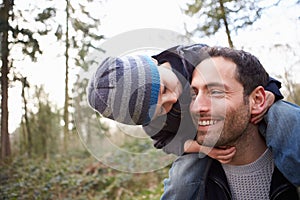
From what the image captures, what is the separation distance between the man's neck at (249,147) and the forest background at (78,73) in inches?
6.8

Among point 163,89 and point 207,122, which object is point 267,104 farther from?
point 163,89

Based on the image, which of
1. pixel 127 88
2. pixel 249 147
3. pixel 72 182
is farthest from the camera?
pixel 72 182

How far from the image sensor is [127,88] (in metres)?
0.60

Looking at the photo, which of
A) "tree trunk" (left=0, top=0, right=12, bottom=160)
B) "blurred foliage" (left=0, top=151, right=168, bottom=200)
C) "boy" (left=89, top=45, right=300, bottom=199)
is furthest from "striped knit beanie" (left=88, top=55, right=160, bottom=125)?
"tree trunk" (left=0, top=0, right=12, bottom=160)

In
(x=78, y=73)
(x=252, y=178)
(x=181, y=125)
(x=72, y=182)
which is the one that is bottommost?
(x=72, y=182)

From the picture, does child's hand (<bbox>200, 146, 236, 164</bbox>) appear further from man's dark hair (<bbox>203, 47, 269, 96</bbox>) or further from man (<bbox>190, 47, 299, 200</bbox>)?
man's dark hair (<bbox>203, 47, 269, 96</bbox>)

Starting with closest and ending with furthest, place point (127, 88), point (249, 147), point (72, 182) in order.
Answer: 1. point (127, 88)
2. point (249, 147)
3. point (72, 182)

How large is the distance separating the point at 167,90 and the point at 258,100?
26 cm

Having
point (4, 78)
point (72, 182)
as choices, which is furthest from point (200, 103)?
point (4, 78)

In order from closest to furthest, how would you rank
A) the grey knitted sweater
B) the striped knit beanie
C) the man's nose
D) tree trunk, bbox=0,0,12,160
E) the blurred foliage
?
the striped knit beanie
the man's nose
the grey knitted sweater
the blurred foliage
tree trunk, bbox=0,0,12,160

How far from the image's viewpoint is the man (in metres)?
0.72

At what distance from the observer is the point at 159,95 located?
63cm

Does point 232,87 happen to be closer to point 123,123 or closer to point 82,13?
point 123,123

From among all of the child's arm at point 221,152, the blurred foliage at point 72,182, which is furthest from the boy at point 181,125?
the blurred foliage at point 72,182
